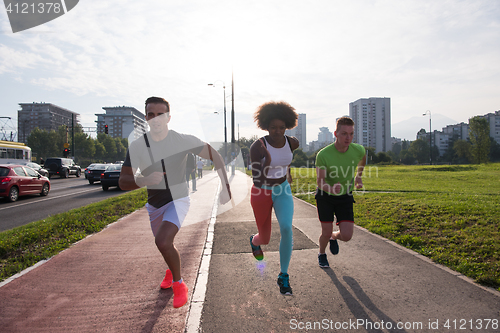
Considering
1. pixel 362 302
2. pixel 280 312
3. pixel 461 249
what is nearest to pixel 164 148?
pixel 280 312

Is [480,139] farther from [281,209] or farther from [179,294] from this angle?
[179,294]

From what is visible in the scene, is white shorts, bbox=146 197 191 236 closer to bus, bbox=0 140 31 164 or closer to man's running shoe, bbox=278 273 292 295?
man's running shoe, bbox=278 273 292 295

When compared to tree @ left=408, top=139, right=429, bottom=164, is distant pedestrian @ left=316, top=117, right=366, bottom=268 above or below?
below

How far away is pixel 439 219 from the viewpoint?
6.08 meters

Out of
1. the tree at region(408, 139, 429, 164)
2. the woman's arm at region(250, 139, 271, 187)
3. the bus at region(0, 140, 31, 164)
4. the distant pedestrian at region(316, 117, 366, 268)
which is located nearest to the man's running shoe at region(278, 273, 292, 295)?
the distant pedestrian at region(316, 117, 366, 268)

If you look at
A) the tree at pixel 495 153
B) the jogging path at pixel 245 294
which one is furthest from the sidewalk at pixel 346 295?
the tree at pixel 495 153

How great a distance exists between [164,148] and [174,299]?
60.5 inches

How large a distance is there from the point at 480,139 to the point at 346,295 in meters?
65.6

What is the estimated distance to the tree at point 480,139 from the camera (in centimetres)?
5360

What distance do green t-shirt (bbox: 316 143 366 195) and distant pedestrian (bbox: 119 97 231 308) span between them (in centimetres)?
178

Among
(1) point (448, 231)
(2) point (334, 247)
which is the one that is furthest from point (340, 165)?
(1) point (448, 231)

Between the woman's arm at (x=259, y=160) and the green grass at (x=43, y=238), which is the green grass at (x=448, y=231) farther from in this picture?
the green grass at (x=43, y=238)

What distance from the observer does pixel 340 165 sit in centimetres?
398

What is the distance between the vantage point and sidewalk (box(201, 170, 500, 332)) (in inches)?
107
